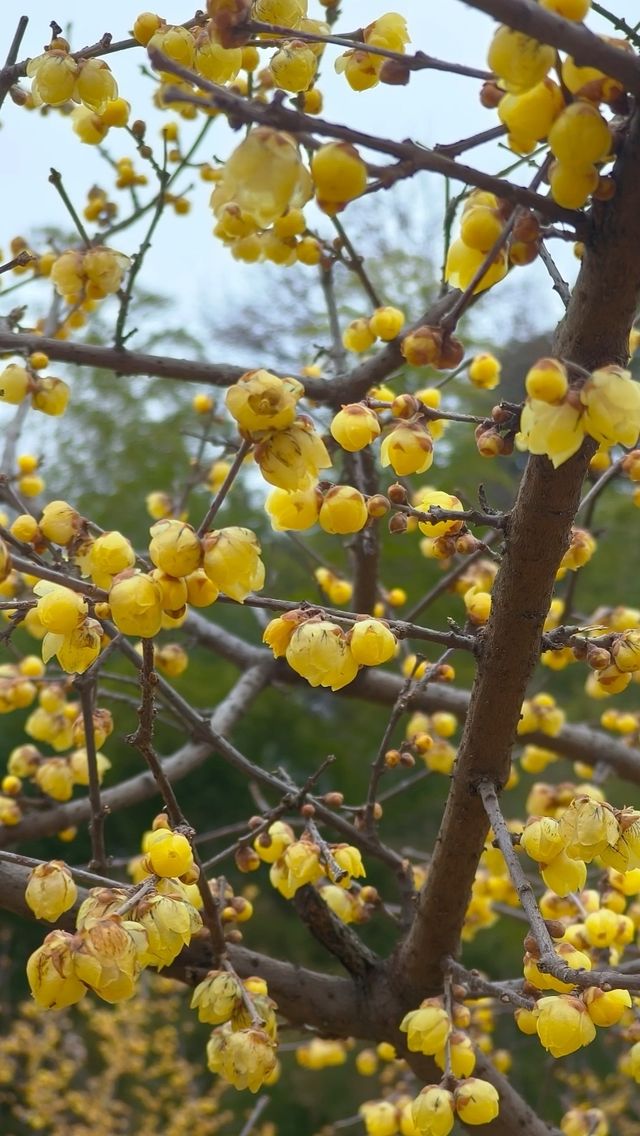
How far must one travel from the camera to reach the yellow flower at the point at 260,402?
61cm

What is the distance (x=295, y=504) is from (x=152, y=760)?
267 millimetres

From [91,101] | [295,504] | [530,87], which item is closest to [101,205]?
[91,101]

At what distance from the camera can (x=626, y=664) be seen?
2.55ft

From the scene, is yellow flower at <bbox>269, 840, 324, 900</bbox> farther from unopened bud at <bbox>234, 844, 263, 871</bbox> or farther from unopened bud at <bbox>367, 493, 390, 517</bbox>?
unopened bud at <bbox>367, 493, 390, 517</bbox>

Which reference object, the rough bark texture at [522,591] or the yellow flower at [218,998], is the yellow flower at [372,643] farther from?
the yellow flower at [218,998]

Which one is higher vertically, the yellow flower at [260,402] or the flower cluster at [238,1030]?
the yellow flower at [260,402]

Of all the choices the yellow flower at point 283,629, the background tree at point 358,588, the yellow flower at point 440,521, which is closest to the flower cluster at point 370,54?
the background tree at point 358,588

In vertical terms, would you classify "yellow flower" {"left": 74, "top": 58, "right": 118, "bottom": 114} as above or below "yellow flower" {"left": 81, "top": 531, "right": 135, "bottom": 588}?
above

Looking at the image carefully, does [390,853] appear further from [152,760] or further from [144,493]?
[144,493]

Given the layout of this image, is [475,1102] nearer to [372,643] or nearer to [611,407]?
[372,643]

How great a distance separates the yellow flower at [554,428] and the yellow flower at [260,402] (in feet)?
0.52

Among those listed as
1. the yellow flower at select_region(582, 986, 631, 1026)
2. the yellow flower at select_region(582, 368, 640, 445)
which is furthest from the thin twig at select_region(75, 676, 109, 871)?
the yellow flower at select_region(582, 368, 640, 445)

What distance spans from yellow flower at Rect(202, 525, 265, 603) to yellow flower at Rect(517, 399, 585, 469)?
21cm

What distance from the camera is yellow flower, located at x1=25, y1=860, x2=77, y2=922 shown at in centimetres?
80
